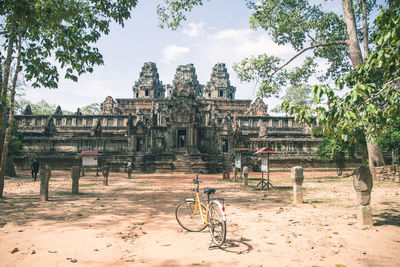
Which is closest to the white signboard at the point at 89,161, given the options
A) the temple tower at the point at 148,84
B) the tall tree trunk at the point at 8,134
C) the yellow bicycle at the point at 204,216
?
the tall tree trunk at the point at 8,134

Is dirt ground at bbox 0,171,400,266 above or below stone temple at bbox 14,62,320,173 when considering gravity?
below

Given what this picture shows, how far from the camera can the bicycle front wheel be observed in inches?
217

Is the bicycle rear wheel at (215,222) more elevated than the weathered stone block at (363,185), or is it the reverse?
the weathered stone block at (363,185)

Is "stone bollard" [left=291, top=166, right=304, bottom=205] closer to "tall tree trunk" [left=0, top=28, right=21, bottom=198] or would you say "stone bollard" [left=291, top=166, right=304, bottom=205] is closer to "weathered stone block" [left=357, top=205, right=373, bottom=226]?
"weathered stone block" [left=357, top=205, right=373, bottom=226]

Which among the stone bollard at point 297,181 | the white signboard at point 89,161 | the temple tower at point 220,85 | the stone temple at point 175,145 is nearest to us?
the stone bollard at point 297,181

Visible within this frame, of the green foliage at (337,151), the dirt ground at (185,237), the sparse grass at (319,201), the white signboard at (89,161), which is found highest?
the green foliage at (337,151)

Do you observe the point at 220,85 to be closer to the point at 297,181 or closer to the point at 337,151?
the point at 337,151

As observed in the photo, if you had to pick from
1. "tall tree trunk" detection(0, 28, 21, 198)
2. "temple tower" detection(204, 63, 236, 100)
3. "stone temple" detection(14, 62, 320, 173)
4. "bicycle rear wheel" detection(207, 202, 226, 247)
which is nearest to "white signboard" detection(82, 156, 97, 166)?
"stone temple" detection(14, 62, 320, 173)

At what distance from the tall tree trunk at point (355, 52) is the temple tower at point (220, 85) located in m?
43.2

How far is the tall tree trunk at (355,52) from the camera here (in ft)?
44.7

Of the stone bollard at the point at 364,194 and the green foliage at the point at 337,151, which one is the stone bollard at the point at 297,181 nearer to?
the stone bollard at the point at 364,194

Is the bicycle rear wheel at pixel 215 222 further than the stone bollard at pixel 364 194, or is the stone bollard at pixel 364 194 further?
the stone bollard at pixel 364 194

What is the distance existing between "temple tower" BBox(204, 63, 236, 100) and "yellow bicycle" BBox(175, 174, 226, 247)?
52.8 meters

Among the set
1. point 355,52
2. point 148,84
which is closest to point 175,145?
point 355,52
